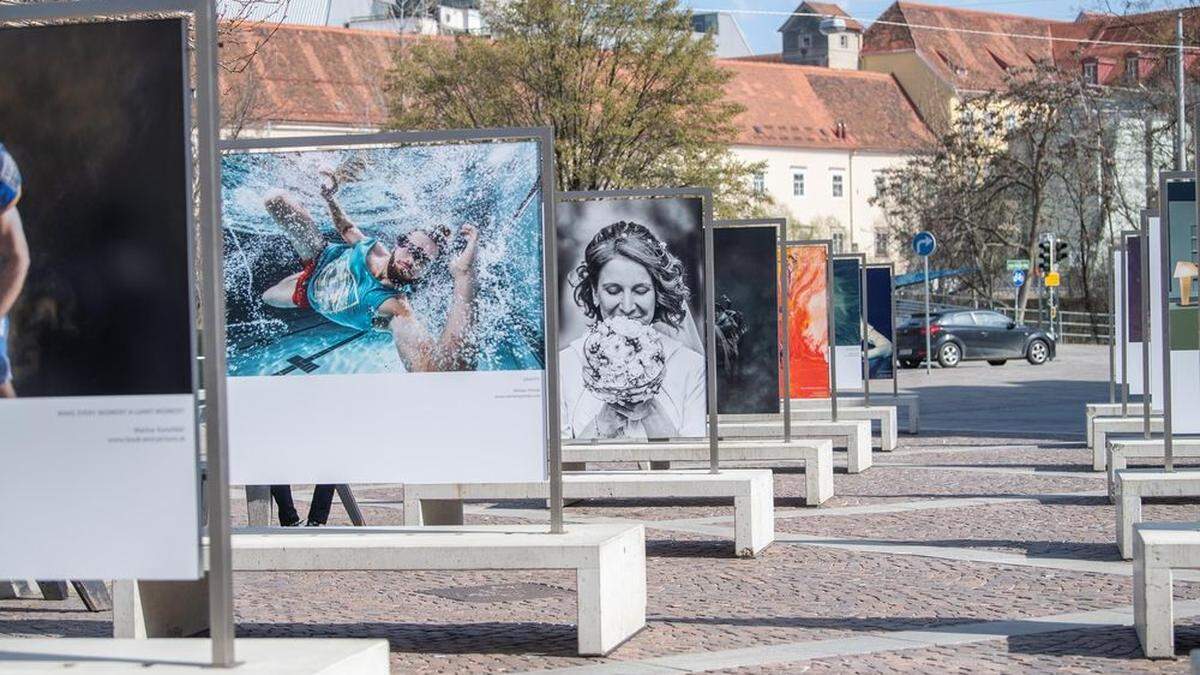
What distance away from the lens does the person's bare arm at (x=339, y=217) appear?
910 centimetres

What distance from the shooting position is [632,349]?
477 inches

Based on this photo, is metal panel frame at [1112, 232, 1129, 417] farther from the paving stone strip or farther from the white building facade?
the white building facade

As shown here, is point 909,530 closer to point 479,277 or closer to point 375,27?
point 479,277

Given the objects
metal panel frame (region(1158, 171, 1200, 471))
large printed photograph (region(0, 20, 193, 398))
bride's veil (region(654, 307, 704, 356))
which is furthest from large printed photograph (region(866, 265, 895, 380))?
large printed photograph (region(0, 20, 193, 398))

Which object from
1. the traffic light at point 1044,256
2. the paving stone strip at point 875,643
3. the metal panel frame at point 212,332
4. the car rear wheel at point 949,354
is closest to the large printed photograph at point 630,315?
the paving stone strip at point 875,643

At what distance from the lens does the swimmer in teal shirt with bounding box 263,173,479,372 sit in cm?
895

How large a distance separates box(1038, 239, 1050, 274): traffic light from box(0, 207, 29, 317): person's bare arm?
165ft

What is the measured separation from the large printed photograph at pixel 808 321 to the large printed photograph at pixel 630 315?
8.29 metres

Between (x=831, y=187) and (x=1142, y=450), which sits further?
(x=831, y=187)

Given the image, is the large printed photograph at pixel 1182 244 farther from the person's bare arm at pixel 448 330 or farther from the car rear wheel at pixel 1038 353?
the car rear wheel at pixel 1038 353

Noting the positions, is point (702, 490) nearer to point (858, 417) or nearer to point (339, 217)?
point (339, 217)

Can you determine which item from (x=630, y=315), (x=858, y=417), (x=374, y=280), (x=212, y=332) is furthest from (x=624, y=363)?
(x=858, y=417)

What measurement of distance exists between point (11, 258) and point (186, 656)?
1322 mm

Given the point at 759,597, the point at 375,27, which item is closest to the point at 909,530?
the point at 759,597
